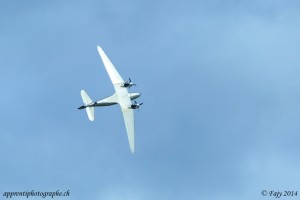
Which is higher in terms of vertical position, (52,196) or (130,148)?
→ (130,148)

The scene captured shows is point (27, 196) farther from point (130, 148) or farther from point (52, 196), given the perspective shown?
point (130, 148)

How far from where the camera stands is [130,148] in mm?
199000

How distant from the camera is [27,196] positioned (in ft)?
534

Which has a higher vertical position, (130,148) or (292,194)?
(130,148)

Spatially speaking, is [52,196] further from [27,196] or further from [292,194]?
[292,194]

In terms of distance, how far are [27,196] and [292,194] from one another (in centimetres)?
6622

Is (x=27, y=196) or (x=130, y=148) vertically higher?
(x=130, y=148)

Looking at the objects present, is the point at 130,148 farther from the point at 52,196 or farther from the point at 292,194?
the point at 292,194

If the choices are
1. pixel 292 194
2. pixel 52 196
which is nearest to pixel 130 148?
pixel 52 196

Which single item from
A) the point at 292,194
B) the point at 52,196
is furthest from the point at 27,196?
the point at 292,194

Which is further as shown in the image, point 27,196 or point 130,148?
point 130,148

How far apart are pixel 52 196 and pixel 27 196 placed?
20.6ft

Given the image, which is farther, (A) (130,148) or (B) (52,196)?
(A) (130,148)

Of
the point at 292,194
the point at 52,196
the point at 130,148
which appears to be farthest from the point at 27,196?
the point at 292,194
